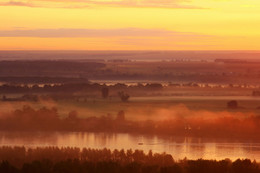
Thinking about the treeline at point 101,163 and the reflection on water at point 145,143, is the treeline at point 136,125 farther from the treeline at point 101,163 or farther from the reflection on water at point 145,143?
the treeline at point 101,163

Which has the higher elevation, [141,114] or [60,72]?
[60,72]

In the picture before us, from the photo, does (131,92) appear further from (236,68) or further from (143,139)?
(236,68)

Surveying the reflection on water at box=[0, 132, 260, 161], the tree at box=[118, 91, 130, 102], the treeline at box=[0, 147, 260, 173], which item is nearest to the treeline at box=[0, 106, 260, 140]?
the reflection on water at box=[0, 132, 260, 161]

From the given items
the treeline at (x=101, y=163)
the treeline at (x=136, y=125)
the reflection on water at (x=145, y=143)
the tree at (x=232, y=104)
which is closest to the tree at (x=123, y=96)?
the tree at (x=232, y=104)

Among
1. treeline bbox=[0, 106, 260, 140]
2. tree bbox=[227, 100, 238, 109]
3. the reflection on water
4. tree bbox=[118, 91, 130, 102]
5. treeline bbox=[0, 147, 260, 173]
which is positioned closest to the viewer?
treeline bbox=[0, 147, 260, 173]

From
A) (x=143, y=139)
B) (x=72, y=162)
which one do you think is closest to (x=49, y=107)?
(x=143, y=139)

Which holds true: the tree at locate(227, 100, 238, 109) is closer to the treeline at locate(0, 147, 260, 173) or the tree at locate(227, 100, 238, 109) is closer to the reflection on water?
the reflection on water

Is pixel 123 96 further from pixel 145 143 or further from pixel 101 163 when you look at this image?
pixel 101 163
